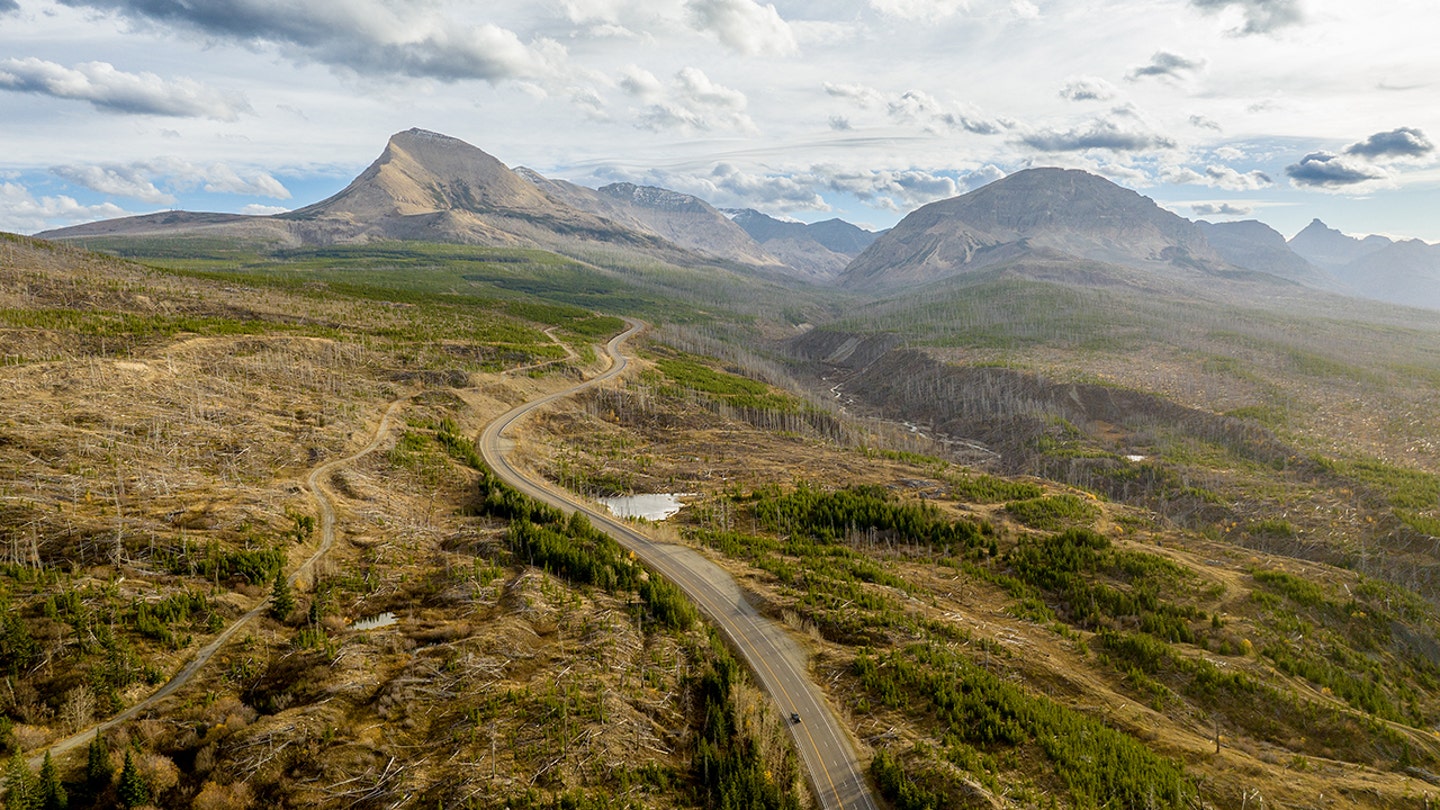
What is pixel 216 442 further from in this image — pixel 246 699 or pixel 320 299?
pixel 320 299

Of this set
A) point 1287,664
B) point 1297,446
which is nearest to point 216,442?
point 1287,664

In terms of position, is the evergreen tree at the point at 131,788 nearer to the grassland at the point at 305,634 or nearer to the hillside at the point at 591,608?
the grassland at the point at 305,634

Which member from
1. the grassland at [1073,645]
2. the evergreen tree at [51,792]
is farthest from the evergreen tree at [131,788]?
the grassland at [1073,645]

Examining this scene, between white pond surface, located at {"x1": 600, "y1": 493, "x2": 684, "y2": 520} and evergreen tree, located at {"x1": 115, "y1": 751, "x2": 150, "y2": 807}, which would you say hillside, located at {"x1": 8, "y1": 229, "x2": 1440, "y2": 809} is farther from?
white pond surface, located at {"x1": 600, "y1": 493, "x2": 684, "y2": 520}

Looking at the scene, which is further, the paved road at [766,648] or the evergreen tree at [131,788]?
the paved road at [766,648]

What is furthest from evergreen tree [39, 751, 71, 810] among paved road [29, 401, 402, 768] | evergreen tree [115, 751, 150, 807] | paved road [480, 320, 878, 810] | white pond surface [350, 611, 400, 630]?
paved road [480, 320, 878, 810]

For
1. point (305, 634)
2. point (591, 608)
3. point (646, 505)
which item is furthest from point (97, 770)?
point (646, 505)

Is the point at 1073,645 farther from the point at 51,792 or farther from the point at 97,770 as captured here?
the point at 51,792
